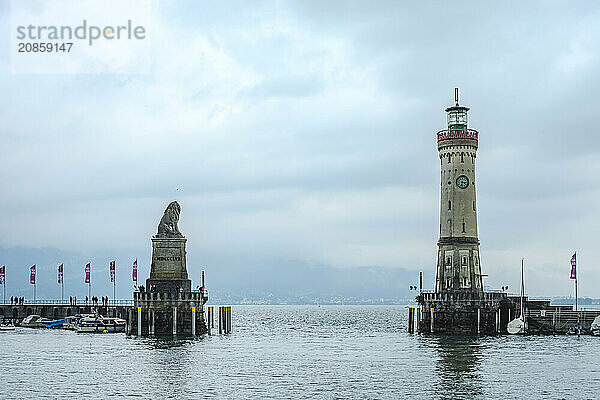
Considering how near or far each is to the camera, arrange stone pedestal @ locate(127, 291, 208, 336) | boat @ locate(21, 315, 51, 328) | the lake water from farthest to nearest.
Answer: boat @ locate(21, 315, 51, 328), stone pedestal @ locate(127, 291, 208, 336), the lake water

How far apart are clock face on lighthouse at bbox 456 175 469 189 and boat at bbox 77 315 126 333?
49646 millimetres

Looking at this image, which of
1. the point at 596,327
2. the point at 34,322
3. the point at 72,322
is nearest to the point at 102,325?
the point at 72,322

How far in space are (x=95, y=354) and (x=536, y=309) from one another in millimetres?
59929

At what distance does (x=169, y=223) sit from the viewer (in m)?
110

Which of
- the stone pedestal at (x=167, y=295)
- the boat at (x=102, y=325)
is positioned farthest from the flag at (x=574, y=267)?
the boat at (x=102, y=325)

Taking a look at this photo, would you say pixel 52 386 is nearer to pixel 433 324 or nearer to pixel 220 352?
pixel 220 352

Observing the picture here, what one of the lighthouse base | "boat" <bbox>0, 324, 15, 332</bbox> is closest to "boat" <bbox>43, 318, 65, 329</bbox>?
"boat" <bbox>0, 324, 15, 332</bbox>

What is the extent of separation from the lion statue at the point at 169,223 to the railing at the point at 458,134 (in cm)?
3272

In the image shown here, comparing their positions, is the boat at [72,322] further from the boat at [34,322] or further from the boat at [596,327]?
the boat at [596,327]

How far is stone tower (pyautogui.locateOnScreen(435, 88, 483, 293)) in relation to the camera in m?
110

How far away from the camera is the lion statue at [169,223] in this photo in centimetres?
10981

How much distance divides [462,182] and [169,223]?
34.7 m

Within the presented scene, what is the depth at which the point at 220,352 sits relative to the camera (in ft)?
309

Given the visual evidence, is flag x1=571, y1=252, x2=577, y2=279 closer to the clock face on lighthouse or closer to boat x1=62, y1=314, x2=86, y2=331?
the clock face on lighthouse
